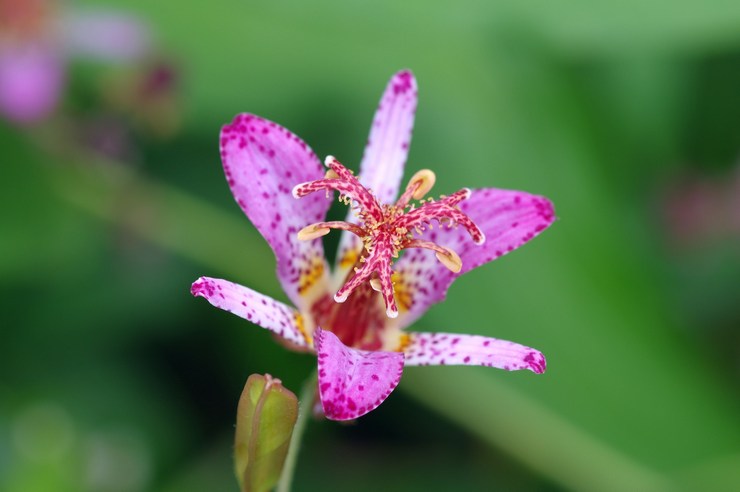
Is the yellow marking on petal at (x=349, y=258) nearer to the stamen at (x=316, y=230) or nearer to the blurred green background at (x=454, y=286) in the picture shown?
the stamen at (x=316, y=230)

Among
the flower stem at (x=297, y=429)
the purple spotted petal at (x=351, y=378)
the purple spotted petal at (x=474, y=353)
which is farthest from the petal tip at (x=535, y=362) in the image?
the flower stem at (x=297, y=429)

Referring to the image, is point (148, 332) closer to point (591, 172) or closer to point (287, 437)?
point (591, 172)

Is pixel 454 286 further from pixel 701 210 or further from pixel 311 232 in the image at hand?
pixel 311 232

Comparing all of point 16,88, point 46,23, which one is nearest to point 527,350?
point 16,88

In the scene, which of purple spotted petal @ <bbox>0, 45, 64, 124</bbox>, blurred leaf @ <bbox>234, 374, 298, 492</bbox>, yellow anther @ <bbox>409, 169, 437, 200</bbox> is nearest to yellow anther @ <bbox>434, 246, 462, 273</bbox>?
yellow anther @ <bbox>409, 169, 437, 200</bbox>

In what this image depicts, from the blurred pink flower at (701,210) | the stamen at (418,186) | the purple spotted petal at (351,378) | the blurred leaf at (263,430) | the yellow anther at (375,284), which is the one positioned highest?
the blurred pink flower at (701,210)

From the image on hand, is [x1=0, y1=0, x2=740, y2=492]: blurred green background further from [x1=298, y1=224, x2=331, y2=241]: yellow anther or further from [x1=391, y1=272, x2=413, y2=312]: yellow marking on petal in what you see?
[x1=298, y1=224, x2=331, y2=241]: yellow anther
